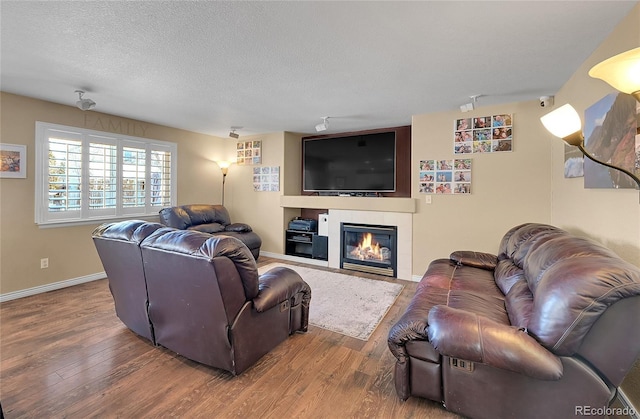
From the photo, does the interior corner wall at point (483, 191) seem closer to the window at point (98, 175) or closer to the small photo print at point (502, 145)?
the small photo print at point (502, 145)

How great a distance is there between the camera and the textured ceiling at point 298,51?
1.72m

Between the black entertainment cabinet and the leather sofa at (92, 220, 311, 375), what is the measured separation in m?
2.49

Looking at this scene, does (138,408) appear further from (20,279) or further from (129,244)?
(20,279)

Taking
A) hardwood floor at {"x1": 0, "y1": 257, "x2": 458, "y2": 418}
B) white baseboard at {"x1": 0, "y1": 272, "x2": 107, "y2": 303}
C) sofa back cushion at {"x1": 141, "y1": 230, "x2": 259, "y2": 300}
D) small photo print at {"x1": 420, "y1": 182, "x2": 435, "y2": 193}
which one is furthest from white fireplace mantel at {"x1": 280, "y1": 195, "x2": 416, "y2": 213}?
white baseboard at {"x1": 0, "y1": 272, "x2": 107, "y2": 303}

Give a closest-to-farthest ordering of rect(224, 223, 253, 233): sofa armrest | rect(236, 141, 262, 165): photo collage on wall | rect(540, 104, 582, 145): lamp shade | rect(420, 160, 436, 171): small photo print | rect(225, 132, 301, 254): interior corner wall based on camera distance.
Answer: rect(540, 104, 582, 145): lamp shade, rect(420, 160, 436, 171): small photo print, rect(224, 223, 253, 233): sofa armrest, rect(225, 132, 301, 254): interior corner wall, rect(236, 141, 262, 165): photo collage on wall

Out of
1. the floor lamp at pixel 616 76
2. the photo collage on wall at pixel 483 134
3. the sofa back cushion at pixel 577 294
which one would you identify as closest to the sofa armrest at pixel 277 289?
the sofa back cushion at pixel 577 294

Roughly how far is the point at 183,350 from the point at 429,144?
12.2 feet

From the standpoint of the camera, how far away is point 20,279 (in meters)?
3.29

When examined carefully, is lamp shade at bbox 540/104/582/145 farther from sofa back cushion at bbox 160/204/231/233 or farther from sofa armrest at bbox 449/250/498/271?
sofa back cushion at bbox 160/204/231/233

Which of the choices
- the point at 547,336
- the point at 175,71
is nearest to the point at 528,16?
the point at 547,336

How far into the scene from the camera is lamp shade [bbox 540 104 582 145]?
4.32 feet

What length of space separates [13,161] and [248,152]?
3.27m

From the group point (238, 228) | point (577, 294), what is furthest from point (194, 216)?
point (577, 294)

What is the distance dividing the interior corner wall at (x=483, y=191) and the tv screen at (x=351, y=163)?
597 millimetres
